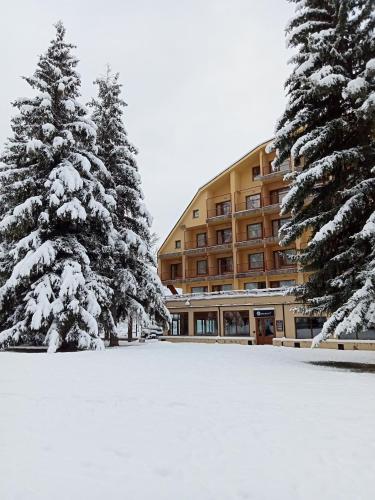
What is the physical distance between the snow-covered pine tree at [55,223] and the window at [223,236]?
18814 millimetres

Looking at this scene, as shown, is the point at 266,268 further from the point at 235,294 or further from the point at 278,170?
the point at 278,170

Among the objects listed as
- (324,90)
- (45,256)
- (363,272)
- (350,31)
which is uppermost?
(350,31)

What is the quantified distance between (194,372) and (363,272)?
5.40 meters

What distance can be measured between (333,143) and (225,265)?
80.7ft

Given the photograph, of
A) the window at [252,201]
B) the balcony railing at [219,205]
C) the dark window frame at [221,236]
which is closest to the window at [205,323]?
the dark window frame at [221,236]

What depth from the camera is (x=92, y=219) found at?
20.1 metres

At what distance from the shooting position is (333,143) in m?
14.2

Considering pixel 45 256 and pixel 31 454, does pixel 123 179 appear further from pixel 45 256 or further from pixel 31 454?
pixel 31 454

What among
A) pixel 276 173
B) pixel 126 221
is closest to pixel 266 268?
pixel 276 173

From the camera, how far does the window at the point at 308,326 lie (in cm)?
2694

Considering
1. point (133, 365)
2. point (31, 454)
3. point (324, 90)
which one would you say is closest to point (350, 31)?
point (324, 90)

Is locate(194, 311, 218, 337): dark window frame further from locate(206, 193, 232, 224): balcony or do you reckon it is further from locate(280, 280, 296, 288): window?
locate(206, 193, 232, 224): balcony

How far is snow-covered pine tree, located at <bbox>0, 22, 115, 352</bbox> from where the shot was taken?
17281mm

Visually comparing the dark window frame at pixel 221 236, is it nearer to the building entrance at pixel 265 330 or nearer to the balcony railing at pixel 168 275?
the balcony railing at pixel 168 275
